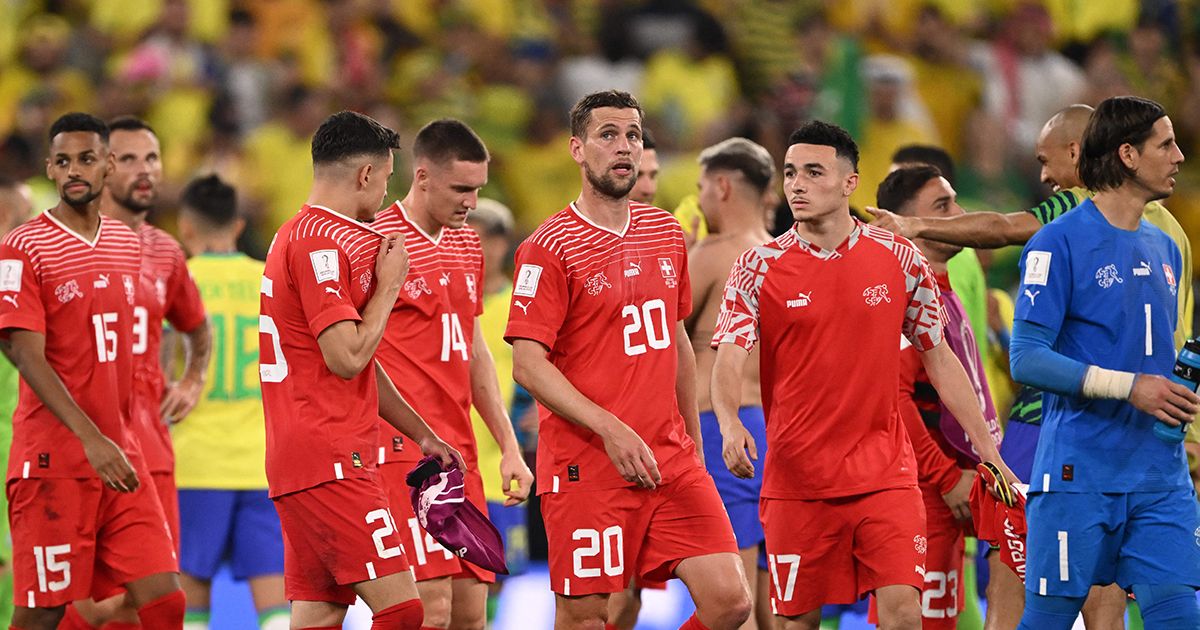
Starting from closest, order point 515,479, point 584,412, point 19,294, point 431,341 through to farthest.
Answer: point 584,412, point 515,479, point 431,341, point 19,294

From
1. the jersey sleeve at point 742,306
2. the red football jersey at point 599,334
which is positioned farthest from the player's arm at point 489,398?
the jersey sleeve at point 742,306

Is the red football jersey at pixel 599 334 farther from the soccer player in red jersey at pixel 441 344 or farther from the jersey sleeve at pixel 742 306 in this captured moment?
the soccer player in red jersey at pixel 441 344

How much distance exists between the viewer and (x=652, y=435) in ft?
20.9

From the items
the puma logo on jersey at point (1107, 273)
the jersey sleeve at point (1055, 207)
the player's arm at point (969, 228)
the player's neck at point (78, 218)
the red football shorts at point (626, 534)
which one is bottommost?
the red football shorts at point (626, 534)

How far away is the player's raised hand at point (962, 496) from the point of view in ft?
24.0

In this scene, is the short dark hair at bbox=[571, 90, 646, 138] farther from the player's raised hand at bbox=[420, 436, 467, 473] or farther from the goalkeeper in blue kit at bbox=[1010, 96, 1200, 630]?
the goalkeeper in blue kit at bbox=[1010, 96, 1200, 630]

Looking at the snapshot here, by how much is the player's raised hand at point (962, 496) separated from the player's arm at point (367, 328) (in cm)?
269

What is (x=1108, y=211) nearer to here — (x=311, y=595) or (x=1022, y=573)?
(x=1022, y=573)

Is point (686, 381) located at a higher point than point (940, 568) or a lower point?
higher

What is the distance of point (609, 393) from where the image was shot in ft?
20.9

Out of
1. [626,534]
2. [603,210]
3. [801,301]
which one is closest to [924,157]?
[801,301]

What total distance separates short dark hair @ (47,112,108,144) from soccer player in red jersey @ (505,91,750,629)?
2.26 meters

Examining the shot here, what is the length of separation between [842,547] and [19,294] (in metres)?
3.58

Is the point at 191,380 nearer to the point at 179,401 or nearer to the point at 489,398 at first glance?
the point at 179,401
